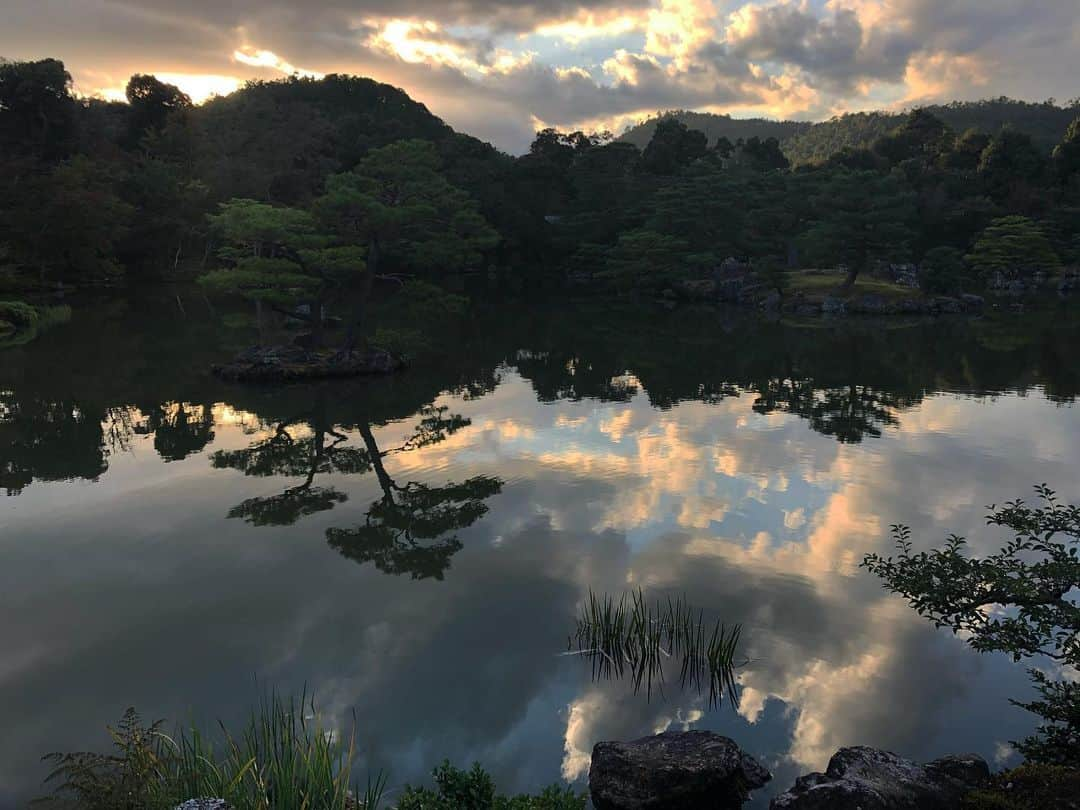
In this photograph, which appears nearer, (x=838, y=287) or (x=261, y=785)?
(x=261, y=785)

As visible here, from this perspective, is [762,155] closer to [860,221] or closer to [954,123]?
[860,221]

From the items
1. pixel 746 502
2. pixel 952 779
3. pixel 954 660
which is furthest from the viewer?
pixel 746 502

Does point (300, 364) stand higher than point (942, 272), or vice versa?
point (942, 272)

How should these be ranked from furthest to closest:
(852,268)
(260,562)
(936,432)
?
(852,268) → (936,432) → (260,562)

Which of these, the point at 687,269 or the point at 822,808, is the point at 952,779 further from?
the point at 687,269

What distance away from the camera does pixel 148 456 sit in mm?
14070

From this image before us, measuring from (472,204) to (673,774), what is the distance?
23939mm

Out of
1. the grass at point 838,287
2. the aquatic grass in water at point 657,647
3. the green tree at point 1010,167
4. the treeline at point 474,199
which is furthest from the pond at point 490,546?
the green tree at point 1010,167

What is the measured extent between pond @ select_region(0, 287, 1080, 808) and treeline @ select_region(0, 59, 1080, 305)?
557cm

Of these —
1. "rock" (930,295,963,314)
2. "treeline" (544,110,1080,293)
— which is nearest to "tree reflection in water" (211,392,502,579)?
"treeline" (544,110,1080,293)

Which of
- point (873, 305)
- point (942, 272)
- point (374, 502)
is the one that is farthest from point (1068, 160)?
point (374, 502)

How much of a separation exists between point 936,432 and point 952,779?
1278cm

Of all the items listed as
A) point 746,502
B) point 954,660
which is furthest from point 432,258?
point 954,660

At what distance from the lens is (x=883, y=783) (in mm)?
4551
